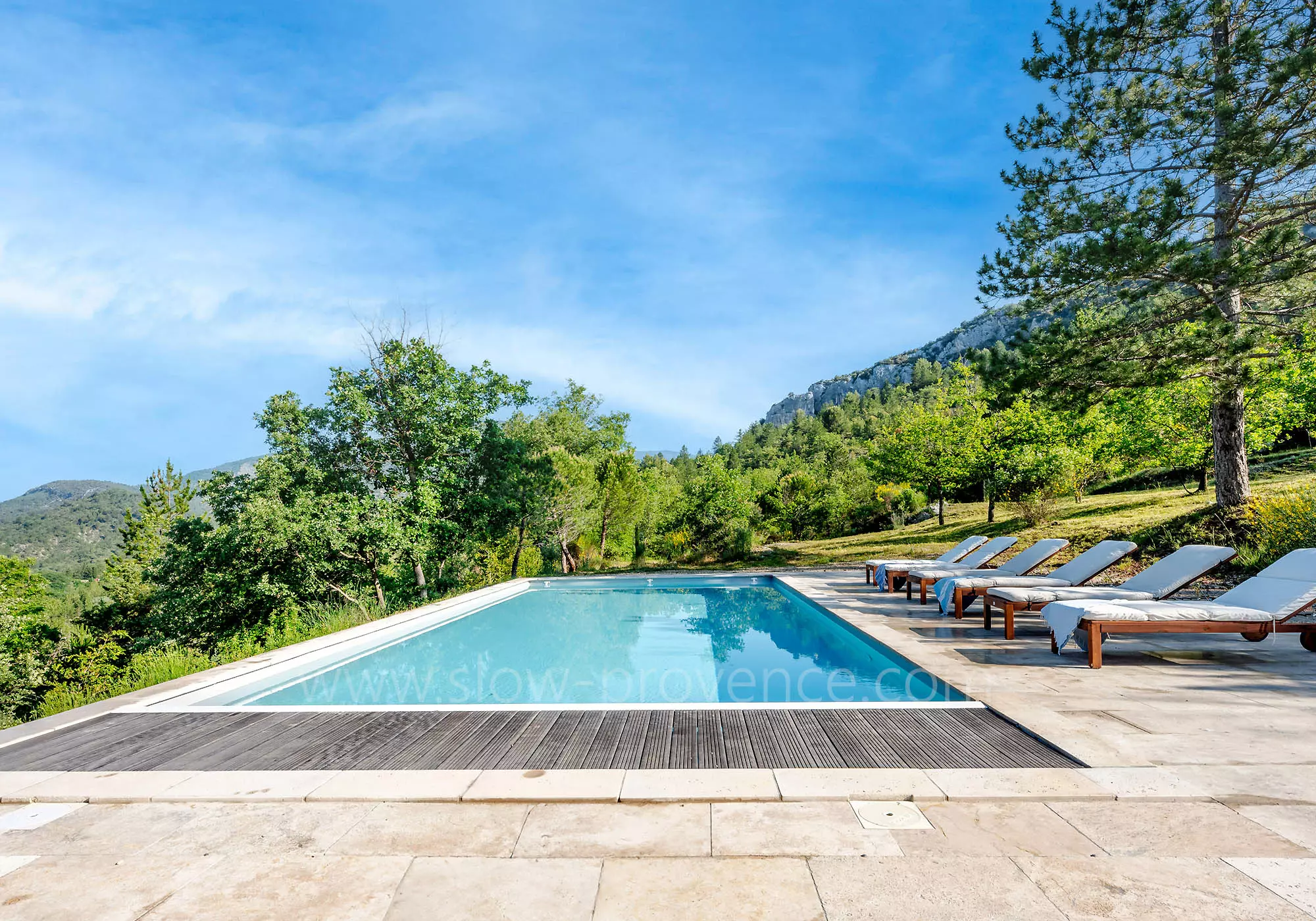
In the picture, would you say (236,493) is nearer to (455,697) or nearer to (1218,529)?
(455,697)

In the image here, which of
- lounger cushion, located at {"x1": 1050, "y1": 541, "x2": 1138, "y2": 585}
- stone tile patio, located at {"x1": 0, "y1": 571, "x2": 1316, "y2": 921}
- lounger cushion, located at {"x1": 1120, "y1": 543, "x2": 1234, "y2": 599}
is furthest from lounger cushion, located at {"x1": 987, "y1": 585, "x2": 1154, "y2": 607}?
stone tile patio, located at {"x1": 0, "y1": 571, "x2": 1316, "y2": 921}

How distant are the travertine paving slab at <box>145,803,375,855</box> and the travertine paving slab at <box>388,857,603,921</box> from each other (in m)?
0.52

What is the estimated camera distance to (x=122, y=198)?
1386 cm

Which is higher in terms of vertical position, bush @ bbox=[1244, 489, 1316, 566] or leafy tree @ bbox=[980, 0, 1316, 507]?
leafy tree @ bbox=[980, 0, 1316, 507]

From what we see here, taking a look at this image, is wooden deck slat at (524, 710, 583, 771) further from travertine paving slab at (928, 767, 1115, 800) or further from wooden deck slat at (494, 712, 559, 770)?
travertine paving slab at (928, 767, 1115, 800)

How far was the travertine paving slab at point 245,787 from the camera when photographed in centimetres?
285

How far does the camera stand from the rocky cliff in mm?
87562

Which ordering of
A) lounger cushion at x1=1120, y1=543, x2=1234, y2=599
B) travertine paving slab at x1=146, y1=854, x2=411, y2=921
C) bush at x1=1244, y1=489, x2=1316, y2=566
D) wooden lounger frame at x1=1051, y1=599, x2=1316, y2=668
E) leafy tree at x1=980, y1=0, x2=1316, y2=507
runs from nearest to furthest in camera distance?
travertine paving slab at x1=146, y1=854, x2=411, y2=921 → wooden lounger frame at x1=1051, y1=599, x2=1316, y2=668 → lounger cushion at x1=1120, y1=543, x2=1234, y2=599 → leafy tree at x1=980, y1=0, x2=1316, y2=507 → bush at x1=1244, y1=489, x2=1316, y2=566

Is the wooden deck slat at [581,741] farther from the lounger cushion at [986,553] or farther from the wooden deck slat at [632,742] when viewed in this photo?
the lounger cushion at [986,553]

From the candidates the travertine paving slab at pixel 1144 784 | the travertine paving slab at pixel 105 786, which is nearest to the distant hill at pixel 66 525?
the travertine paving slab at pixel 105 786

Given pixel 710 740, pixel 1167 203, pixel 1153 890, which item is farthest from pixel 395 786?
pixel 1167 203

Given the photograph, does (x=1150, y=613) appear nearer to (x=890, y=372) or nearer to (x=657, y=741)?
(x=657, y=741)

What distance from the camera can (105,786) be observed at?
300 centimetres

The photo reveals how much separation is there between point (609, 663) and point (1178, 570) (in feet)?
18.2
